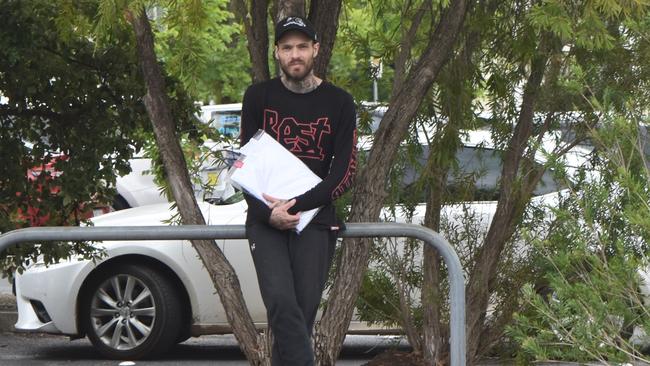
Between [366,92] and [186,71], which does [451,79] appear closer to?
[366,92]

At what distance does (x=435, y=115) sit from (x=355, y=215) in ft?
3.32

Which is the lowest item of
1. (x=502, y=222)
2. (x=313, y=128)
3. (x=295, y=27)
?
(x=502, y=222)

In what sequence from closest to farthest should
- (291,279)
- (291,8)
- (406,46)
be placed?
1. (291,279)
2. (291,8)
3. (406,46)

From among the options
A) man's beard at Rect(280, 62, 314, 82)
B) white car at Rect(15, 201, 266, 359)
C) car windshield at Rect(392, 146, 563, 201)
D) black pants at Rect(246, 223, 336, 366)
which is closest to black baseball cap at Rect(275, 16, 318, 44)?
man's beard at Rect(280, 62, 314, 82)

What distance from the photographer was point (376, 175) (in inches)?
238

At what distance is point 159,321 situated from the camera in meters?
9.10

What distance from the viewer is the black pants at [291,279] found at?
5020 mm

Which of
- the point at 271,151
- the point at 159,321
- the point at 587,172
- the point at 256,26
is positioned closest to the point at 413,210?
the point at 587,172

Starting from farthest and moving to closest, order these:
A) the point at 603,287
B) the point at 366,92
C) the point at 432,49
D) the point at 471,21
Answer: the point at 366,92 < the point at 471,21 < the point at 432,49 < the point at 603,287

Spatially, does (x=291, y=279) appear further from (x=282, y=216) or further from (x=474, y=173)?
(x=474, y=173)

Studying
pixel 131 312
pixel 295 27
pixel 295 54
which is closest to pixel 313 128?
pixel 295 54

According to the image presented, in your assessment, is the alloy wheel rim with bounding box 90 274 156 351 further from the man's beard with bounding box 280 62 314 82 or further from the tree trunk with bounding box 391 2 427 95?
the man's beard with bounding box 280 62 314 82

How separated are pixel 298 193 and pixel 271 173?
0.14m

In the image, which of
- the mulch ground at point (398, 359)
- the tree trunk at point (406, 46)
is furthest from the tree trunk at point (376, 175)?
the mulch ground at point (398, 359)
